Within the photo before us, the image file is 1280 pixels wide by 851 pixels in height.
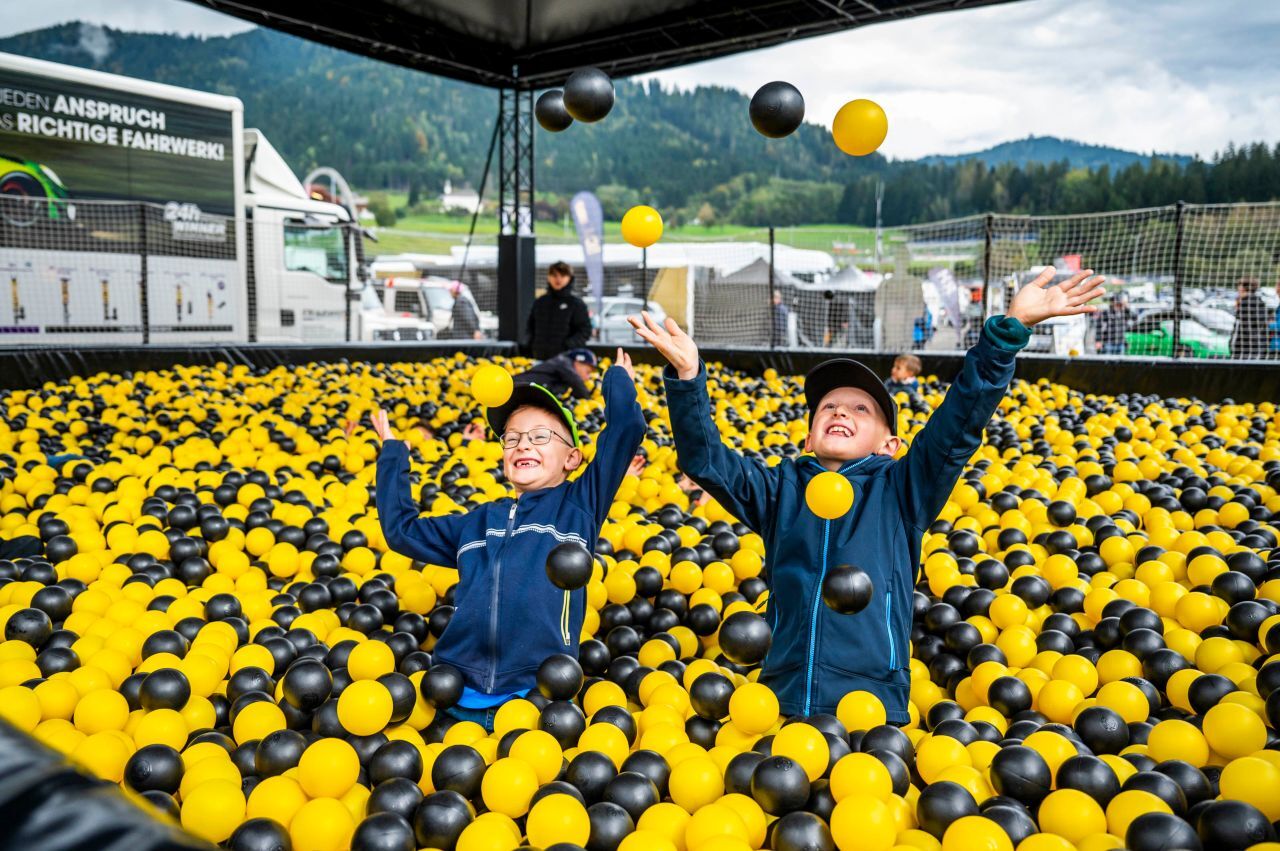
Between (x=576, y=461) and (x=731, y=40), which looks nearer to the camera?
(x=576, y=461)

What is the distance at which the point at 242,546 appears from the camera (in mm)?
4117

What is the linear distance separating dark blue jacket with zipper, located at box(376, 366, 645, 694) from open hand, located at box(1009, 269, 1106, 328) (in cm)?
113

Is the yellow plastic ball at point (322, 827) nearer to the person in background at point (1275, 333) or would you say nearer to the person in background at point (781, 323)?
the person in background at point (1275, 333)

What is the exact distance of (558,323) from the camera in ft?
30.9

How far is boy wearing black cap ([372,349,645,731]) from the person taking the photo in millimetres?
2662

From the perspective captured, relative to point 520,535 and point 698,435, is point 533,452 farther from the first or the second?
point 698,435

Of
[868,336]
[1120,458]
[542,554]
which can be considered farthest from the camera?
[868,336]

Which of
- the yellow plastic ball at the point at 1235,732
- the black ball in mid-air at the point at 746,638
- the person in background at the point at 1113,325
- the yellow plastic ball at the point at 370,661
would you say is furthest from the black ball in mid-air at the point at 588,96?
the person in background at the point at 1113,325

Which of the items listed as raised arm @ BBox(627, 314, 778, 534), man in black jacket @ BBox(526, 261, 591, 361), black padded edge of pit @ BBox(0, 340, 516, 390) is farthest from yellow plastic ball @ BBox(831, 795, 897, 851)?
black padded edge of pit @ BBox(0, 340, 516, 390)

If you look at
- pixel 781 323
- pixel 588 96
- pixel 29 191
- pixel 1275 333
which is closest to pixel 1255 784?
pixel 588 96

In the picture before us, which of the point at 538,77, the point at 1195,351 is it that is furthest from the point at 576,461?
the point at 1195,351

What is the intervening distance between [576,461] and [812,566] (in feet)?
2.83

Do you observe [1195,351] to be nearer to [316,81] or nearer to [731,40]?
[731,40]

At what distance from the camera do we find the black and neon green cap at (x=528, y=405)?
2836mm
